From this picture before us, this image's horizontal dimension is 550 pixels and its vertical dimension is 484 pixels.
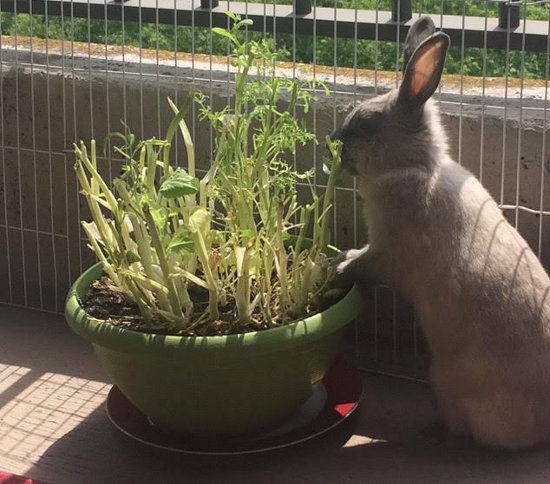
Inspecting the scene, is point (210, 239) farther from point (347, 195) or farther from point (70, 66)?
point (70, 66)

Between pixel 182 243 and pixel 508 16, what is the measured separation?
51.3 inches

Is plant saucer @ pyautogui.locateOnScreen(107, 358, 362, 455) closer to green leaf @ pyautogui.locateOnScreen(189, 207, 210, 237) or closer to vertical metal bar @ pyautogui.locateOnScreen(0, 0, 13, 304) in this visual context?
green leaf @ pyautogui.locateOnScreen(189, 207, 210, 237)

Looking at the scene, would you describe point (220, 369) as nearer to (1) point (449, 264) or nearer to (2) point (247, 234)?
(2) point (247, 234)

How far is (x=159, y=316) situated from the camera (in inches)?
140

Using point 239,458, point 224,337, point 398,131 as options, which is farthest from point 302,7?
point 239,458

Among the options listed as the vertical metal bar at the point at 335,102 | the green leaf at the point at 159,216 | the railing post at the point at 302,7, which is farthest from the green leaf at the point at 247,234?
the railing post at the point at 302,7

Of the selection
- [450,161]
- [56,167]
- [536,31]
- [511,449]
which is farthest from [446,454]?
[56,167]

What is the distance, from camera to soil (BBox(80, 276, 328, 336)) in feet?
11.5

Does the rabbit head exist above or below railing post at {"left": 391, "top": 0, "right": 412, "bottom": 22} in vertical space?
below

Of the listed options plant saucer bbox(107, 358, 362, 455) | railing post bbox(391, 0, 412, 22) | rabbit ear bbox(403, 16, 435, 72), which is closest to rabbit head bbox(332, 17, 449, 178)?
rabbit ear bbox(403, 16, 435, 72)

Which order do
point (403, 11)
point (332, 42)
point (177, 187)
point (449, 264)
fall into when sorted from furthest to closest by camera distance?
point (332, 42) → point (403, 11) → point (449, 264) → point (177, 187)

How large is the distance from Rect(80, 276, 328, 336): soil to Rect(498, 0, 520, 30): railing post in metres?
1.25

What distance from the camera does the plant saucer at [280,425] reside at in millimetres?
3629

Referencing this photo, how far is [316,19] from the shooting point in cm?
414
